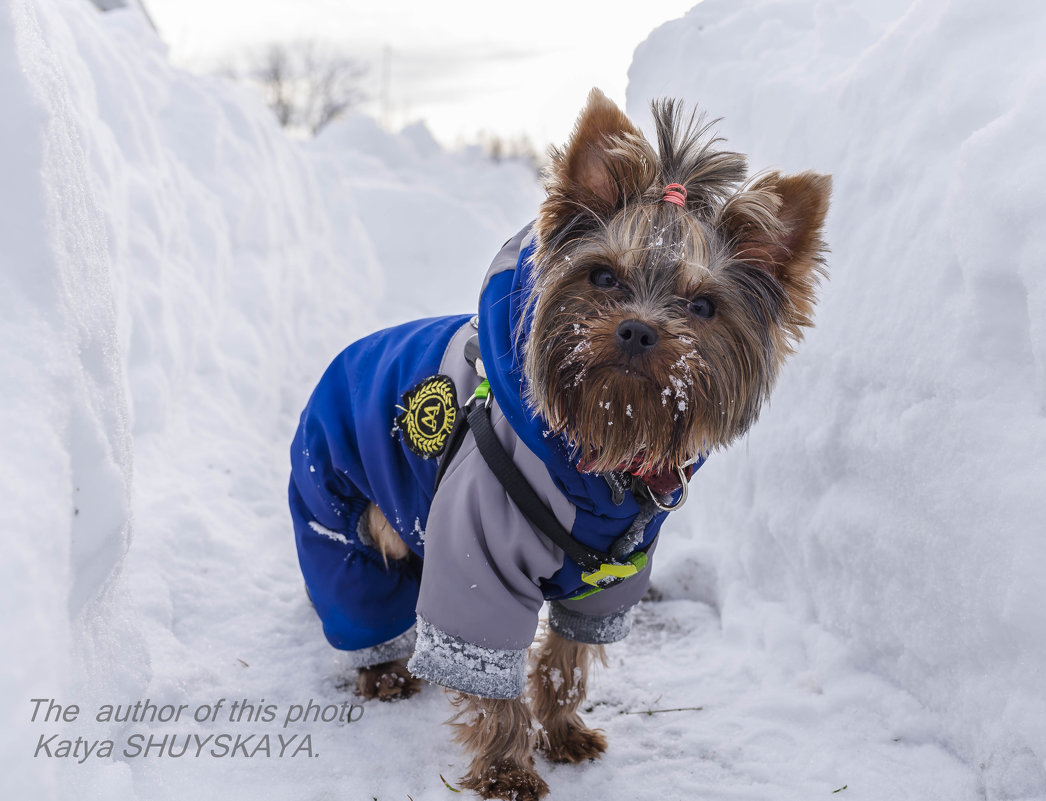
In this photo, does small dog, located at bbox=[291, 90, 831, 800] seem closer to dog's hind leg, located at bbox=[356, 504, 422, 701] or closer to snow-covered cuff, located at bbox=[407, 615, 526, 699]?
snow-covered cuff, located at bbox=[407, 615, 526, 699]

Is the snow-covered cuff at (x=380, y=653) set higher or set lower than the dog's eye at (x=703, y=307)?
lower

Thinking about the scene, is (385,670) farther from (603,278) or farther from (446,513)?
(603,278)

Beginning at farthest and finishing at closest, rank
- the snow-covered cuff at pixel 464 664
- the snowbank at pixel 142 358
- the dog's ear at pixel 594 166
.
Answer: the snow-covered cuff at pixel 464 664, the dog's ear at pixel 594 166, the snowbank at pixel 142 358

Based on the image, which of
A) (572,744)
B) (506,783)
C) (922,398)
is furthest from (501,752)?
(922,398)

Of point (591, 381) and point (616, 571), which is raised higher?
point (591, 381)

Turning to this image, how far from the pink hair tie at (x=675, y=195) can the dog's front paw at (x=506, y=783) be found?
1.76 metres

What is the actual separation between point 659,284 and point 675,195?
0.78 ft

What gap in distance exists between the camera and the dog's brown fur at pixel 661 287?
2057 mm

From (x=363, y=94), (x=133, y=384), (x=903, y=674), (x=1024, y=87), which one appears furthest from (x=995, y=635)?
(x=363, y=94)

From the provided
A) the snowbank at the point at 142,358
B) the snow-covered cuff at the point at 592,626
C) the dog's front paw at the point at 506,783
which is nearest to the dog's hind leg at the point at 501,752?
the dog's front paw at the point at 506,783

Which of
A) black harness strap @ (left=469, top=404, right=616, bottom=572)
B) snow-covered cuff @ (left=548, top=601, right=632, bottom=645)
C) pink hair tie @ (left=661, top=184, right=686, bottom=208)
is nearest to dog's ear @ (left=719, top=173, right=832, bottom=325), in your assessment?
pink hair tie @ (left=661, top=184, right=686, bottom=208)

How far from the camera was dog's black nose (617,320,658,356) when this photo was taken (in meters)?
1.96

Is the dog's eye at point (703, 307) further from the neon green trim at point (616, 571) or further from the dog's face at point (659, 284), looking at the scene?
the neon green trim at point (616, 571)

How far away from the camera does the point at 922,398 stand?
2.55 m
